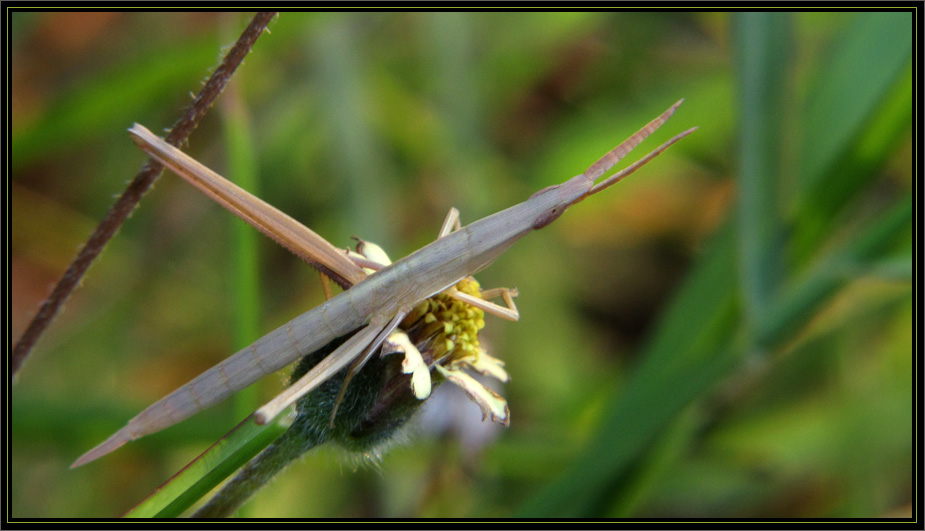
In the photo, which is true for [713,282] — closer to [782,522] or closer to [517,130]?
[782,522]

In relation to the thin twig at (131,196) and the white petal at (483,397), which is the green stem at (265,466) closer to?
the white petal at (483,397)

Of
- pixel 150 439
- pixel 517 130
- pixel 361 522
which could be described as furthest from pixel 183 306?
pixel 517 130

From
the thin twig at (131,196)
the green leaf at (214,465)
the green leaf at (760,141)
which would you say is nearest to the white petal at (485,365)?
the green leaf at (214,465)

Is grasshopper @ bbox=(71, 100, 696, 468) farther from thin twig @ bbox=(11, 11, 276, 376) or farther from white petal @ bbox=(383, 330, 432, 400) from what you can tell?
thin twig @ bbox=(11, 11, 276, 376)

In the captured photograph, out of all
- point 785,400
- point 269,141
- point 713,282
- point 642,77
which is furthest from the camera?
point 642,77

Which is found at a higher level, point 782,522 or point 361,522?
point 361,522

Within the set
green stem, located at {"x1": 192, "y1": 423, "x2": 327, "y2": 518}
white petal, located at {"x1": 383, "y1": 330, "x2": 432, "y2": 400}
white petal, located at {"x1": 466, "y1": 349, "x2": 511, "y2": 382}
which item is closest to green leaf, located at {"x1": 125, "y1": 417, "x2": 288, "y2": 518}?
green stem, located at {"x1": 192, "y1": 423, "x2": 327, "y2": 518}

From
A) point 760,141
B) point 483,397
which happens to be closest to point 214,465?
point 483,397
